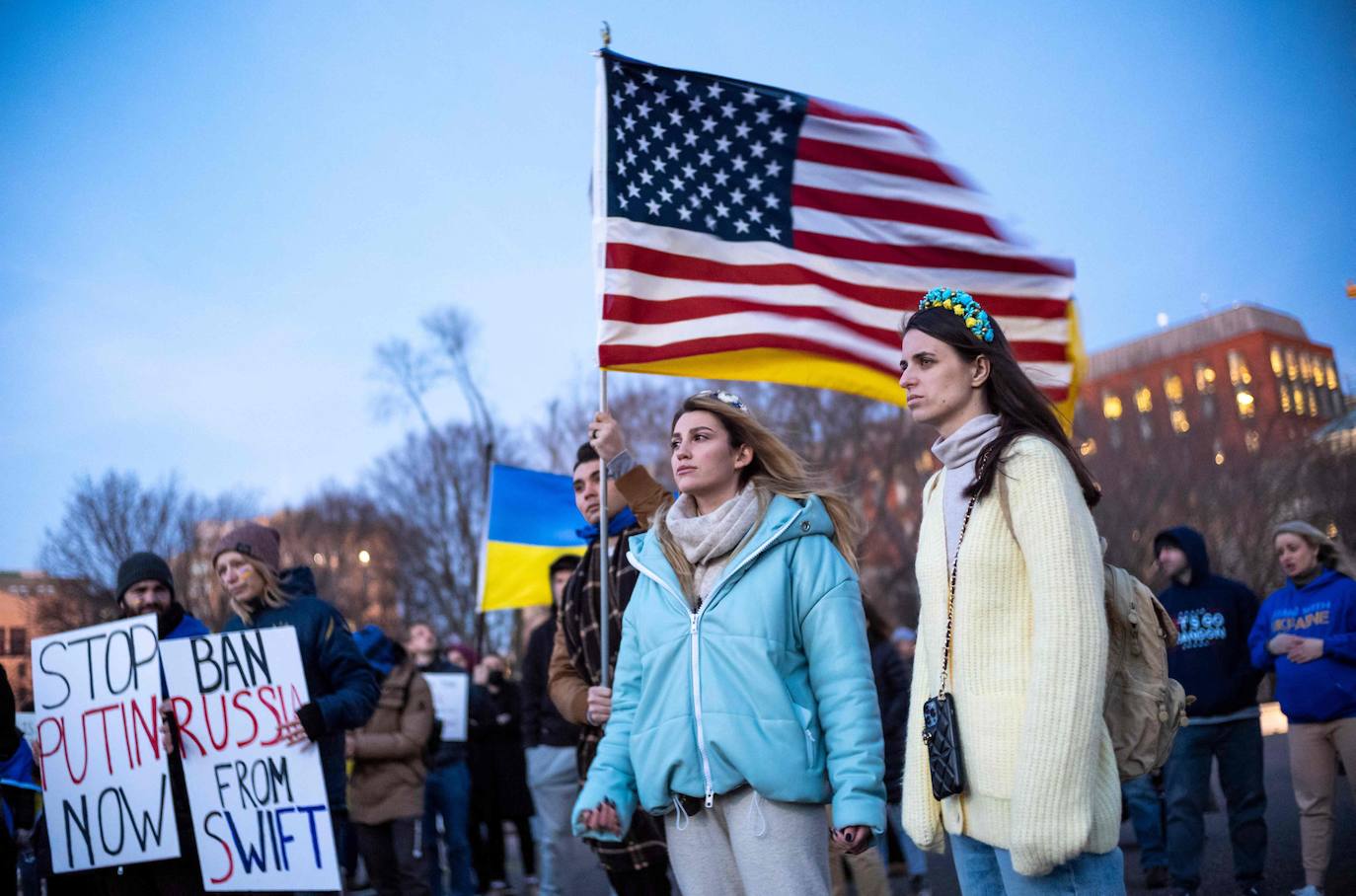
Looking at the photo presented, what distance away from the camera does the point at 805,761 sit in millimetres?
3529

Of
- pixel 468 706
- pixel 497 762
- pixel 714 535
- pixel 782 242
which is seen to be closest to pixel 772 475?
pixel 714 535

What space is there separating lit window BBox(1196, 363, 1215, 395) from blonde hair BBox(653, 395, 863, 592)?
4181 cm

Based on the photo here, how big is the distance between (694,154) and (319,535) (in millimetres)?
47807

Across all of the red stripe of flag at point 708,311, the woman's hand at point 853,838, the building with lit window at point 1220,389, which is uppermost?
the building with lit window at point 1220,389

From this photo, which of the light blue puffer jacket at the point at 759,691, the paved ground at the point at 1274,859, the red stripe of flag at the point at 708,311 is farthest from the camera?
the paved ground at the point at 1274,859

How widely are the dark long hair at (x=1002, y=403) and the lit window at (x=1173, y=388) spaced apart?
42205mm

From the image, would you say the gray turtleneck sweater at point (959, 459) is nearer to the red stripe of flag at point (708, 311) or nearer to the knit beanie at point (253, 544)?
the red stripe of flag at point (708, 311)

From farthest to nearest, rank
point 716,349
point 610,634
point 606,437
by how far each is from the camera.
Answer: point 716,349
point 610,634
point 606,437

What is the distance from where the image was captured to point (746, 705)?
3.56 m

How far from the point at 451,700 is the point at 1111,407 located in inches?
1546

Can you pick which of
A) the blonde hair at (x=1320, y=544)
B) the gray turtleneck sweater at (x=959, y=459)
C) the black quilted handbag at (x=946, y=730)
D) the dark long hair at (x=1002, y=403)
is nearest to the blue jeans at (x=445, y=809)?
the blonde hair at (x=1320, y=544)

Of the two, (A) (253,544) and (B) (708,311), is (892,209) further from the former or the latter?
→ (A) (253,544)

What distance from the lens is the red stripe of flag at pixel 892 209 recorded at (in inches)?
272

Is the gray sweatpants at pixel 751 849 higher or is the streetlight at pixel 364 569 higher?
the streetlight at pixel 364 569
